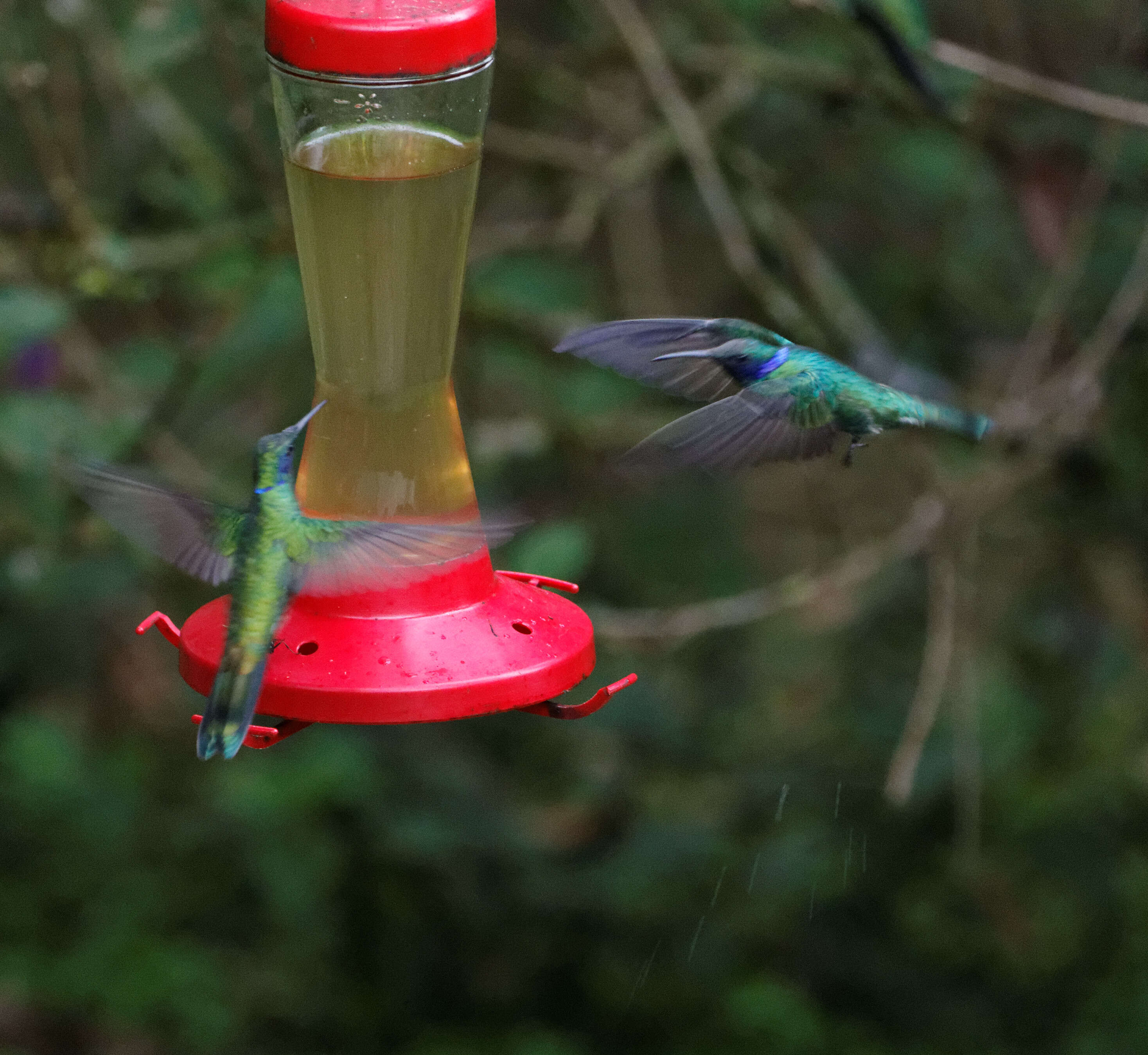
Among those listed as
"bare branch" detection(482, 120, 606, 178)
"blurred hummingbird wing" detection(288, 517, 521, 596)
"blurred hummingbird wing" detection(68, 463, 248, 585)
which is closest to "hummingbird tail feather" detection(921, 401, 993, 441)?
"blurred hummingbird wing" detection(288, 517, 521, 596)

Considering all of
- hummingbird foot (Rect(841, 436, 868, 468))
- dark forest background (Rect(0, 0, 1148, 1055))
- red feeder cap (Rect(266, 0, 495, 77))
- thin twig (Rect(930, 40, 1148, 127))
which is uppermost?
red feeder cap (Rect(266, 0, 495, 77))

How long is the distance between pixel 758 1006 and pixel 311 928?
1.23 m

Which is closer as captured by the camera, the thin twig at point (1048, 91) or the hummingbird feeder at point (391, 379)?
the hummingbird feeder at point (391, 379)

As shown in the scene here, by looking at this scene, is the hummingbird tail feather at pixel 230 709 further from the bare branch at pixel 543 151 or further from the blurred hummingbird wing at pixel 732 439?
the bare branch at pixel 543 151

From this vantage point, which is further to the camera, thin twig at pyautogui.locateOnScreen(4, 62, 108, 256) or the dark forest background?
the dark forest background

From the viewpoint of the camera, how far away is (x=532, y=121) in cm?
410

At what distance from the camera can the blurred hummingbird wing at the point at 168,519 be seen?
1.84 m

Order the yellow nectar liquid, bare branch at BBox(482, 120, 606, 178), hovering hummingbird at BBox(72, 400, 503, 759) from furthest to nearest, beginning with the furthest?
1. bare branch at BBox(482, 120, 606, 178)
2. the yellow nectar liquid
3. hovering hummingbird at BBox(72, 400, 503, 759)

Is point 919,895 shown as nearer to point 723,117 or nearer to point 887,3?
point 723,117

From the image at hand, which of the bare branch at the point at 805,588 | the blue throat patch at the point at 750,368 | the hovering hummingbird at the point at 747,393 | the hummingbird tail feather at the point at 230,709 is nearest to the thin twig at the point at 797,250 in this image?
the bare branch at the point at 805,588

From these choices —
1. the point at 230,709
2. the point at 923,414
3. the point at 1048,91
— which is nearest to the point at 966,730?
the point at 923,414

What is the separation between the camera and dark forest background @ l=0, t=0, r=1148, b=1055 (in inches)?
130

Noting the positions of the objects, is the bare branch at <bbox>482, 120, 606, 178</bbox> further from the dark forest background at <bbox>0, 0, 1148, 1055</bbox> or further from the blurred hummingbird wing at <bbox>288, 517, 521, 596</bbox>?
the blurred hummingbird wing at <bbox>288, 517, 521, 596</bbox>

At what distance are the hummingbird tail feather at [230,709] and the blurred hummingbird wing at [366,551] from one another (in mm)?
149
